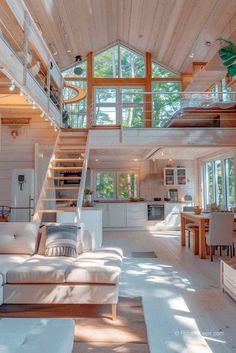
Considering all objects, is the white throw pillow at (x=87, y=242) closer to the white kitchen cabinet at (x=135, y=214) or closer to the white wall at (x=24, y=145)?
the white wall at (x=24, y=145)

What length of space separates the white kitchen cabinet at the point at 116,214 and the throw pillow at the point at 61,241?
20.6 feet

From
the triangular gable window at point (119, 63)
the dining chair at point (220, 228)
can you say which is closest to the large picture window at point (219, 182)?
the dining chair at point (220, 228)

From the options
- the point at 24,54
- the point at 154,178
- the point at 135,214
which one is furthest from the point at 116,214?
the point at 24,54

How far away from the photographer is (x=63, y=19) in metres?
8.66

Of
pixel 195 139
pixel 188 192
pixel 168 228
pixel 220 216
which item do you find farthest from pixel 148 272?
pixel 188 192

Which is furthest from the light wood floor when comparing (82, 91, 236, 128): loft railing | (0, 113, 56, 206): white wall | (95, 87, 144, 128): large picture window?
(95, 87, 144, 128): large picture window

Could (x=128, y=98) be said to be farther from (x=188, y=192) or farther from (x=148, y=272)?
(x=148, y=272)

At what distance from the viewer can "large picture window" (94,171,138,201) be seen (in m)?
11.6

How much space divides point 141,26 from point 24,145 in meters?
5.26

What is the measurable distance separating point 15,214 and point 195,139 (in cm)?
477

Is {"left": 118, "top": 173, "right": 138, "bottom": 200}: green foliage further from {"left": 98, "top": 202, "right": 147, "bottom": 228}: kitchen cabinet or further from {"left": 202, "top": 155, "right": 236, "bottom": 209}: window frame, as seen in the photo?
{"left": 202, "top": 155, "right": 236, "bottom": 209}: window frame

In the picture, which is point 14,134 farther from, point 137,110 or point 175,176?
point 175,176

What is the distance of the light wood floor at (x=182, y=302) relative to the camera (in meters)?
2.72

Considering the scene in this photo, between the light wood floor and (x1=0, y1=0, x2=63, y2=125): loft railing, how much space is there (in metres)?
3.25
